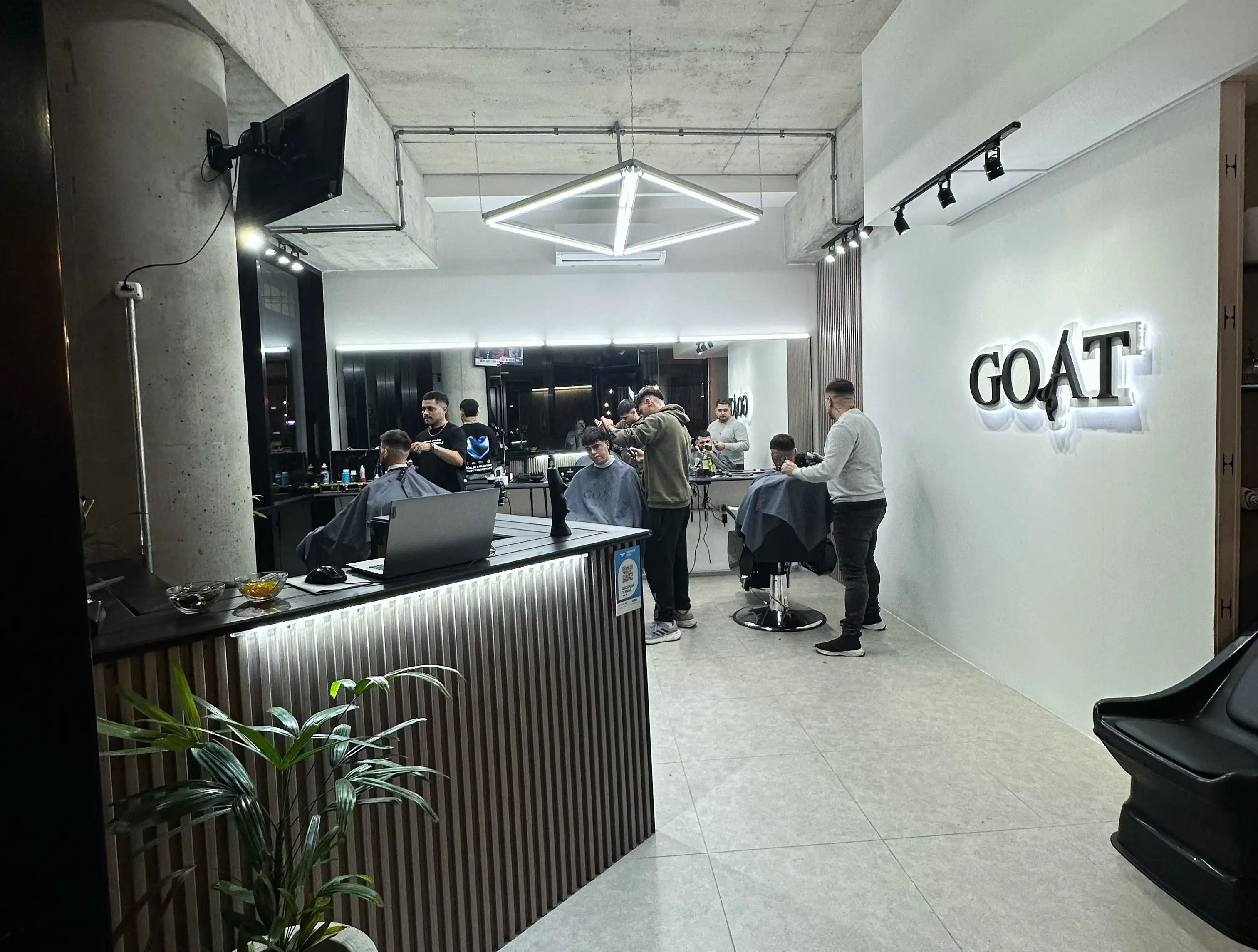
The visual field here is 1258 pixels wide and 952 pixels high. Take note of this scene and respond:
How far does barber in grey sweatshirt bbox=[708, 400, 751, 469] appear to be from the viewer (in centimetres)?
636

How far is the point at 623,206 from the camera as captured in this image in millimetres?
4078

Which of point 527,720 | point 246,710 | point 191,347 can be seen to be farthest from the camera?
point 191,347

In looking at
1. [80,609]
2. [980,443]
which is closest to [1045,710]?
[980,443]

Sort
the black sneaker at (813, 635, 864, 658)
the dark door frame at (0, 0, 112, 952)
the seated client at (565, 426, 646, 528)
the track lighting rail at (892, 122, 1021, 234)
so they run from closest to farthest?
the dark door frame at (0, 0, 112, 952), the track lighting rail at (892, 122, 1021, 234), the black sneaker at (813, 635, 864, 658), the seated client at (565, 426, 646, 528)

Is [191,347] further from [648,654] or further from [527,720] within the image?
[648,654]

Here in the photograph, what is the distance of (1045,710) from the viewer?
323 centimetres

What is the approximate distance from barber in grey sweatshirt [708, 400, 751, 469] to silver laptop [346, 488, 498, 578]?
15.0ft

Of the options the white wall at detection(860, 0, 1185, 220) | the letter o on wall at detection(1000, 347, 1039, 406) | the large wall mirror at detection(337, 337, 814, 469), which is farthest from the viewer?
the large wall mirror at detection(337, 337, 814, 469)

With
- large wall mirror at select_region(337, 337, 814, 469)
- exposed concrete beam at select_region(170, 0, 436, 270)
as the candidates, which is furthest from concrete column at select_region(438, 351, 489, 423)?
exposed concrete beam at select_region(170, 0, 436, 270)

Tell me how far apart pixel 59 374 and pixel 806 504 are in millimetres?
4178

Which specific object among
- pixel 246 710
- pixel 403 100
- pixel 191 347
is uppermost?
pixel 403 100

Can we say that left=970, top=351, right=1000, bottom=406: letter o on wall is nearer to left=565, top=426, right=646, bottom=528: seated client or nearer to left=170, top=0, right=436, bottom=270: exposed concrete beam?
left=565, top=426, right=646, bottom=528: seated client

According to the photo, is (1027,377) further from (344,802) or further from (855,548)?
(344,802)

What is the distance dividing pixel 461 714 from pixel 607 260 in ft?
16.1
